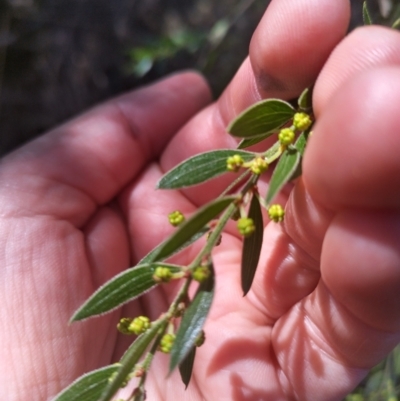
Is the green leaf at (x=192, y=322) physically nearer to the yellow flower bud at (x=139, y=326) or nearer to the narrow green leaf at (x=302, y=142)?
the yellow flower bud at (x=139, y=326)

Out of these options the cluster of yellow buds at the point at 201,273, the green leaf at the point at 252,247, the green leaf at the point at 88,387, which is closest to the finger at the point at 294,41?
the green leaf at the point at 252,247

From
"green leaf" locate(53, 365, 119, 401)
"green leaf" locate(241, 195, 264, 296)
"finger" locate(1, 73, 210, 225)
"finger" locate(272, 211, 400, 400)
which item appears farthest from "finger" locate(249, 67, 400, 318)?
"finger" locate(1, 73, 210, 225)

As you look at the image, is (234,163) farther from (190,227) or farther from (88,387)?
(88,387)

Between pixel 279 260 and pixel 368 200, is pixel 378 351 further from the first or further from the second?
pixel 368 200

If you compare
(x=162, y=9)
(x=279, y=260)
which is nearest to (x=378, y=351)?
(x=279, y=260)

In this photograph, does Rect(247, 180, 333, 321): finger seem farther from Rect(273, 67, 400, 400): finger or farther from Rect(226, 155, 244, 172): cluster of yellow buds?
Rect(226, 155, 244, 172): cluster of yellow buds

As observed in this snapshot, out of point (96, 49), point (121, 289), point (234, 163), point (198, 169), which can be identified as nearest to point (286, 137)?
point (234, 163)

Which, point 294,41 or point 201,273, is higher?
point 294,41
